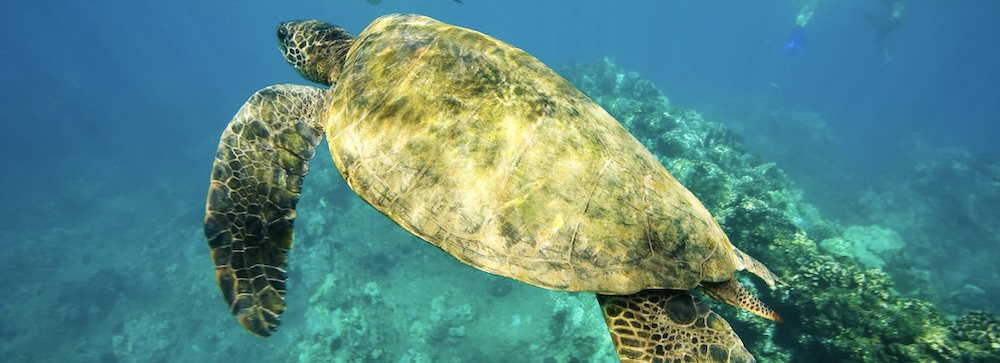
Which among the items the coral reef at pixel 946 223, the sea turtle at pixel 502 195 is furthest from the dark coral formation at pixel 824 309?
the coral reef at pixel 946 223

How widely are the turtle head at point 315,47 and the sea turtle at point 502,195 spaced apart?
1.05 m

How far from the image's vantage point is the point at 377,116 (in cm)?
302

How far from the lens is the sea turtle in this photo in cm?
247

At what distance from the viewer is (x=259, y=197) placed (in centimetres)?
329

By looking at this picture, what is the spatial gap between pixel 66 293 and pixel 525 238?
23.5 m

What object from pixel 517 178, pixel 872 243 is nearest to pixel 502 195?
pixel 517 178

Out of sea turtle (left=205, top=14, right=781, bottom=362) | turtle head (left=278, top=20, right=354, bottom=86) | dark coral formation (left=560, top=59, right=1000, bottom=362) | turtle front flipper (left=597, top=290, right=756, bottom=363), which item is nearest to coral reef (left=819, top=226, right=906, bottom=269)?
dark coral formation (left=560, top=59, right=1000, bottom=362)

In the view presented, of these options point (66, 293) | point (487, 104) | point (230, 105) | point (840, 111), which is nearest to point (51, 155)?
point (230, 105)

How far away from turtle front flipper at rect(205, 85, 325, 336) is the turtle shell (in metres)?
0.70

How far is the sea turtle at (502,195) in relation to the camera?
2471 millimetres

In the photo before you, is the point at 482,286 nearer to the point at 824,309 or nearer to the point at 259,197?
the point at 824,309

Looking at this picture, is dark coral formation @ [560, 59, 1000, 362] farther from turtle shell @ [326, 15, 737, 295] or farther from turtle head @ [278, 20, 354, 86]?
turtle head @ [278, 20, 354, 86]

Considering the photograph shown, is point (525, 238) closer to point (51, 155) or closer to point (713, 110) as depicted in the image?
point (713, 110)

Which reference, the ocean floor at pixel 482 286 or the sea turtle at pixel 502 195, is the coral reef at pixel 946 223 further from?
the sea turtle at pixel 502 195
